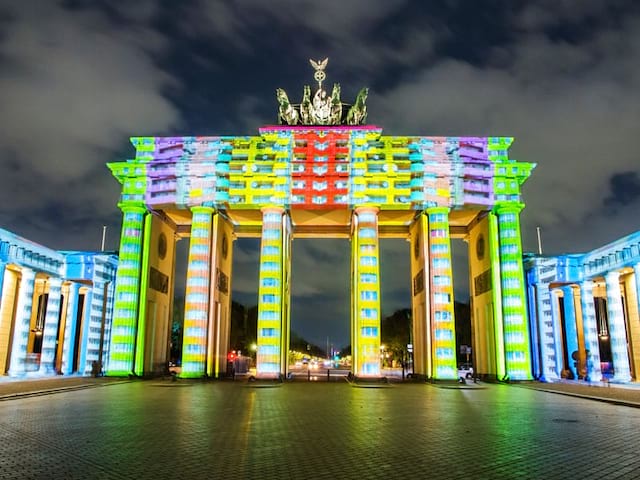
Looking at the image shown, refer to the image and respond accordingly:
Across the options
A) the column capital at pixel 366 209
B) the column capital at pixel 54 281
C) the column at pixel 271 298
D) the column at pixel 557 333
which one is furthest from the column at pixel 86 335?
the column at pixel 557 333

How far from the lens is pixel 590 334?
44281mm

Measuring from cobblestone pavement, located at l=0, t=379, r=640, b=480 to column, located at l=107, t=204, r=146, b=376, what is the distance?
2051cm

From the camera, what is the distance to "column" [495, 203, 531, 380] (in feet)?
136

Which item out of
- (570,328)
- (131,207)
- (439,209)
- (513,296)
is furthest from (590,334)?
(131,207)

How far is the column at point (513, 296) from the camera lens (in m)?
41.5

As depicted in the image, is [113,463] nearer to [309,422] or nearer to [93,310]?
[309,422]

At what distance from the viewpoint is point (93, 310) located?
4781cm

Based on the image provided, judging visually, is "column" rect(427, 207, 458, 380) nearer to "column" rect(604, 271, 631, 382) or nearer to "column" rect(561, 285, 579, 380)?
"column" rect(604, 271, 631, 382)

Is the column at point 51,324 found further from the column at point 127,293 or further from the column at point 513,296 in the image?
the column at point 513,296

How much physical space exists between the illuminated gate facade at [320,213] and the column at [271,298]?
8 centimetres

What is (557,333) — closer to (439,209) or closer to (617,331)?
(617,331)

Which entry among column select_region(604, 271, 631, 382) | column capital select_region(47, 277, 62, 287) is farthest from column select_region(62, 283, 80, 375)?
column select_region(604, 271, 631, 382)

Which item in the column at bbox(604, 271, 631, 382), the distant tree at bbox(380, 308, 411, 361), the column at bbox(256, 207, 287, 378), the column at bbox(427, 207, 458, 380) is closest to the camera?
the column at bbox(604, 271, 631, 382)

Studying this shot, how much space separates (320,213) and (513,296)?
1759cm
